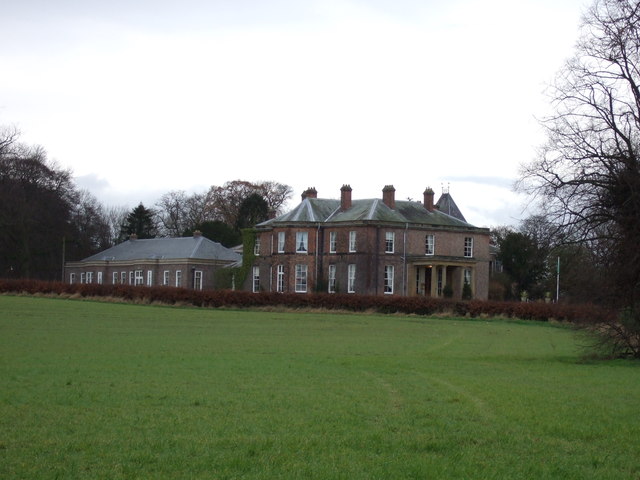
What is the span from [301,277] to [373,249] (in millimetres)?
7047

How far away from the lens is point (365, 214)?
7394 cm

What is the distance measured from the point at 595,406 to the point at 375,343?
17298 mm

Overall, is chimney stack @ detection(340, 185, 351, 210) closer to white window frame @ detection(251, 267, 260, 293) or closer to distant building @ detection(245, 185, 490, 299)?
distant building @ detection(245, 185, 490, 299)

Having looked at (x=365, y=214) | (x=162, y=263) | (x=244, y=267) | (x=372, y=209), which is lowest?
(x=244, y=267)

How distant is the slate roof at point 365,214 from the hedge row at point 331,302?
12.6m

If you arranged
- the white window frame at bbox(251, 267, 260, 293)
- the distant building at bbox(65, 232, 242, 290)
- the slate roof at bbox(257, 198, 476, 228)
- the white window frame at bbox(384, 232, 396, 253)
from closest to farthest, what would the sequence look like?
the white window frame at bbox(384, 232, 396, 253), the slate roof at bbox(257, 198, 476, 228), the white window frame at bbox(251, 267, 260, 293), the distant building at bbox(65, 232, 242, 290)

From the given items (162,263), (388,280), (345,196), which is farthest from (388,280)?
(162,263)

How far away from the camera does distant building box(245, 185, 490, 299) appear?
73.3m

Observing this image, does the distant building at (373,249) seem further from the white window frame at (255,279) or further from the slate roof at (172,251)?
the slate roof at (172,251)

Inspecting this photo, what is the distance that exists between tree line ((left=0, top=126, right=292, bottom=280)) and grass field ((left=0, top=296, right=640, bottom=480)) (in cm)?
6131

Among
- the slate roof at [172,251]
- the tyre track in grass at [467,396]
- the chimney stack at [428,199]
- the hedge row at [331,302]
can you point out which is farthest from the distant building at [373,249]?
the tyre track in grass at [467,396]

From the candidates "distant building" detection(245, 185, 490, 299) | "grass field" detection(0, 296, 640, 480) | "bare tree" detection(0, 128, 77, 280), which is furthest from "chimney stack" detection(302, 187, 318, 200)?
"grass field" detection(0, 296, 640, 480)

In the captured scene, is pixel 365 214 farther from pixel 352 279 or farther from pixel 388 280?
pixel 388 280

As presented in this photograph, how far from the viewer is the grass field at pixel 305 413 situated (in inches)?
397
